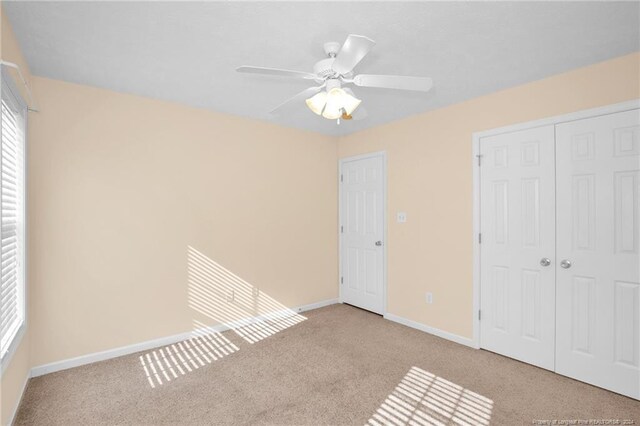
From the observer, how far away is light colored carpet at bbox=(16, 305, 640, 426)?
2135 mm

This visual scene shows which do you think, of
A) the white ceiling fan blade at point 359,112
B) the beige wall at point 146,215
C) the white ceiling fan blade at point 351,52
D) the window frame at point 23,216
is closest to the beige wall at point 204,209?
the beige wall at point 146,215

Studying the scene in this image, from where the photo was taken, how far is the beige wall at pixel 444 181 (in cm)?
262

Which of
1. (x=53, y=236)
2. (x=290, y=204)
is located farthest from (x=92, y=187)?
(x=290, y=204)

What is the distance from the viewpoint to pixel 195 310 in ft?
11.2

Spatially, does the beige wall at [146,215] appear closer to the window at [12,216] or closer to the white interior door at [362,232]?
the window at [12,216]

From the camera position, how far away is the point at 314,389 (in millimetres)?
2445

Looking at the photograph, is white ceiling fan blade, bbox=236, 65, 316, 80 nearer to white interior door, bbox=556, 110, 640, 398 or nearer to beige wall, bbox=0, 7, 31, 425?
beige wall, bbox=0, 7, 31, 425

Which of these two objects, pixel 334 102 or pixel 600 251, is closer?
pixel 334 102

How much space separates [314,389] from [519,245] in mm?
2182

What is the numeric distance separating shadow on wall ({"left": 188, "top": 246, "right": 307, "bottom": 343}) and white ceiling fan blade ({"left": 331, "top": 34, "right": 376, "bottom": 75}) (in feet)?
8.22

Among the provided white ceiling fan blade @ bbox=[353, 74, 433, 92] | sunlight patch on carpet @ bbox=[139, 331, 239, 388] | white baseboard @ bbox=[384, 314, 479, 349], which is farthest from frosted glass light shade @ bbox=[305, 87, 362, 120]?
white baseboard @ bbox=[384, 314, 479, 349]

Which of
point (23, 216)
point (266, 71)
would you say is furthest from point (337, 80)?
point (23, 216)

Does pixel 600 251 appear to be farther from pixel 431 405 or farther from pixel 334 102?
pixel 334 102

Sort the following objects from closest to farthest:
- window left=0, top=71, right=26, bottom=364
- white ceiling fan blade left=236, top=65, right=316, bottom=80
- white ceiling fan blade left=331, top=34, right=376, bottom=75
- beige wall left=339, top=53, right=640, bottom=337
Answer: white ceiling fan blade left=331, top=34, right=376, bottom=75, white ceiling fan blade left=236, top=65, right=316, bottom=80, window left=0, top=71, right=26, bottom=364, beige wall left=339, top=53, right=640, bottom=337
